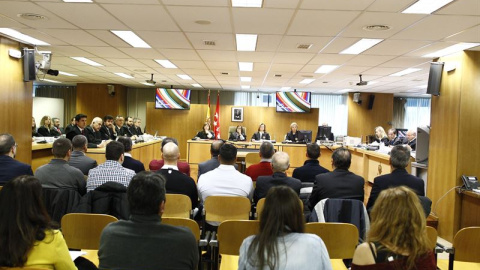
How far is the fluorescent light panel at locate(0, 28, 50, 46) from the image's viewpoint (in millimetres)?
5840

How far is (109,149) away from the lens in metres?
3.50

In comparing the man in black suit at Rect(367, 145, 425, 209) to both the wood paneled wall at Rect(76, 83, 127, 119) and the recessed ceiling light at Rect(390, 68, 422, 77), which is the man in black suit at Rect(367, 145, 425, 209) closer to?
the recessed ceiling light at Rect(390, 68, 422, 77)

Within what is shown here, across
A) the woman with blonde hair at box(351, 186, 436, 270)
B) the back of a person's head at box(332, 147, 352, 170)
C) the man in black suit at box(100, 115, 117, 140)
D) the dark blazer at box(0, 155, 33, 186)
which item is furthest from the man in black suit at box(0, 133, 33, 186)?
the man in black suit at box(100, 115, 117, 140)

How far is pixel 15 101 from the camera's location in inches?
255

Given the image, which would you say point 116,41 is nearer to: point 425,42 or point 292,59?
point 292,59

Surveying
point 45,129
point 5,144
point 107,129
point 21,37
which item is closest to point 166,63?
point 107,129

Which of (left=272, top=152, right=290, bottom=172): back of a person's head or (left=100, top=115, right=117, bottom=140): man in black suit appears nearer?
(left=272, top=152, right=290, bottom=172): back of a person's head

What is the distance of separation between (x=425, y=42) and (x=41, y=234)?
18.8ft

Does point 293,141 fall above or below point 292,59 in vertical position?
below

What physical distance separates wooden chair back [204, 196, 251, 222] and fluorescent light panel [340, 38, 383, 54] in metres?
3.60

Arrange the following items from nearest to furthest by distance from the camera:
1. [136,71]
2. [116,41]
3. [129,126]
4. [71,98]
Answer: [116,41]
[136,71]
[129,126]
[71,98]

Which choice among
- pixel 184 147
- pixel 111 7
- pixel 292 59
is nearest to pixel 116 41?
pixel 111 7

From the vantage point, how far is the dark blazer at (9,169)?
11.5 ft

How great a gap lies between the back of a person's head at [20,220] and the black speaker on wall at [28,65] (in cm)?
571
